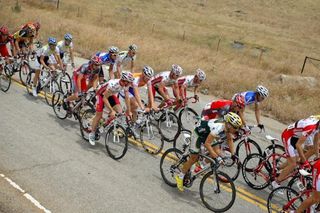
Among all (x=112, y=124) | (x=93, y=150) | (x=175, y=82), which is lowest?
(x=93, y=150)

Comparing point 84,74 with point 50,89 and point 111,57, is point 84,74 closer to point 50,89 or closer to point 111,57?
point 111,57

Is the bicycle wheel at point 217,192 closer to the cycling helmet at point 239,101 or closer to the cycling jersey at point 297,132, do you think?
the cycling jersey at point 297,132

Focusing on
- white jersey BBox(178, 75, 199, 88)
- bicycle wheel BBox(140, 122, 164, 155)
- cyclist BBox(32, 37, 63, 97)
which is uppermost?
white jersey BBox(178, 75, 199, 88)

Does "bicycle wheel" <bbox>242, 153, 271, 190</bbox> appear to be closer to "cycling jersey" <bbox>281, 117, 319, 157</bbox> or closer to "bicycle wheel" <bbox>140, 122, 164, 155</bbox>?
"cycling jersey" <bbox>281, 117, 319, 157</bbox>

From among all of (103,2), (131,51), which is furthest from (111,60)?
(103,2)

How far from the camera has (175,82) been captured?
1180cm

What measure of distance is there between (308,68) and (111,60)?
1710cm

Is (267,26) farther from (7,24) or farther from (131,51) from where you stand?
(131,51)

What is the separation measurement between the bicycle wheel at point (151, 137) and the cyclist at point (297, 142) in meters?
3.23

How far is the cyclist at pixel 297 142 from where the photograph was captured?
7.89 metres

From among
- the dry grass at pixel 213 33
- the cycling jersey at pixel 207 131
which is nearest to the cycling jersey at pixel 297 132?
the cycling jersey at pixel 207 131

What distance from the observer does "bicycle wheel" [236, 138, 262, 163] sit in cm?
964

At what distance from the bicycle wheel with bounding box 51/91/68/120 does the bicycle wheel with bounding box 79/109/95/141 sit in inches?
54.0

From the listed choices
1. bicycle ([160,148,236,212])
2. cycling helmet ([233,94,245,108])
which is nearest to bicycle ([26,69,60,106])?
bicycle ([160,148,236,212])
